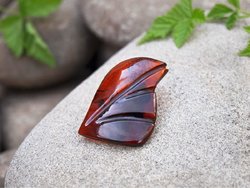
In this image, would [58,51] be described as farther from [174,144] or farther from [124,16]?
[174,144]

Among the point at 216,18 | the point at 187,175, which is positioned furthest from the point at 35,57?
the point at 187,175

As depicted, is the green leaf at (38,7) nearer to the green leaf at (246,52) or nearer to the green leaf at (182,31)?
the green leaf at (182,31)

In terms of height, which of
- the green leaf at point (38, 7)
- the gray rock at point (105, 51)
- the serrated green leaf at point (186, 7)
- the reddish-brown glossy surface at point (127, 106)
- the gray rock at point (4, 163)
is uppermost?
the reddish-brown glossy surface at point (127, 106)

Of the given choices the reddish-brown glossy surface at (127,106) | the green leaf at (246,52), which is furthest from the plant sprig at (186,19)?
the reddish-brown glossy surface at (127,106)

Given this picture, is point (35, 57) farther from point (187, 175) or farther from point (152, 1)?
point (187, 175)

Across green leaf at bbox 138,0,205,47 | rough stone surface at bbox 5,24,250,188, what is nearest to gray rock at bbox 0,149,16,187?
rough stone surface at bbox 5,24,250,188
